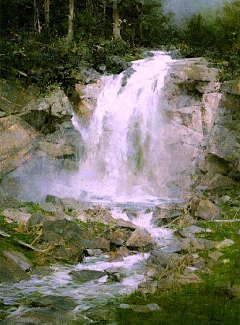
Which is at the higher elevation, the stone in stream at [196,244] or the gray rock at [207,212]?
the stone in stream at [196,244]

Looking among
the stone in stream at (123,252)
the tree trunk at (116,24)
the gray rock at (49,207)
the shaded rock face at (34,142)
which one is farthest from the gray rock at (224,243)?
the tree trunk at (116,24)

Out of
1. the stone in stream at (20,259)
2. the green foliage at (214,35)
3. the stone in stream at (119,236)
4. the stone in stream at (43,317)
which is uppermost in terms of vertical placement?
the green foliage at (214,35)

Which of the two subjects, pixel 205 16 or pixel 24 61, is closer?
pixel 24 61

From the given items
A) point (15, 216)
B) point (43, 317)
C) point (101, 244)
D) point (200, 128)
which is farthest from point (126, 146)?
point (43, 317)

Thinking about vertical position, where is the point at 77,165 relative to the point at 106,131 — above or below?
below

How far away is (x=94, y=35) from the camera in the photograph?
2367 centimetres

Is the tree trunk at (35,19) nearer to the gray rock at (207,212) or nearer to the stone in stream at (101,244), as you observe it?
the gray rock at (207,212)

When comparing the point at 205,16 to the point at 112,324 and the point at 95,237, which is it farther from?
the point at 112,324

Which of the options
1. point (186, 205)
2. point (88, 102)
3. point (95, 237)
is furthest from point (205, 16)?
point (95, 237)

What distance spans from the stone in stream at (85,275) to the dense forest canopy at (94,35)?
33.0 feet

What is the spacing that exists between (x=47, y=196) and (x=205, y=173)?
17.6 feet

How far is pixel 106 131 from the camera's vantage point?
52.5 feet

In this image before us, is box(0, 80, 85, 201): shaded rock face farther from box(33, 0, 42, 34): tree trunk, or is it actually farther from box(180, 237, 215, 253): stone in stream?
box(33, 0, 42, 34): tree trunk

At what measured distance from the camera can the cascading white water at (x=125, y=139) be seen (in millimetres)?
15234
